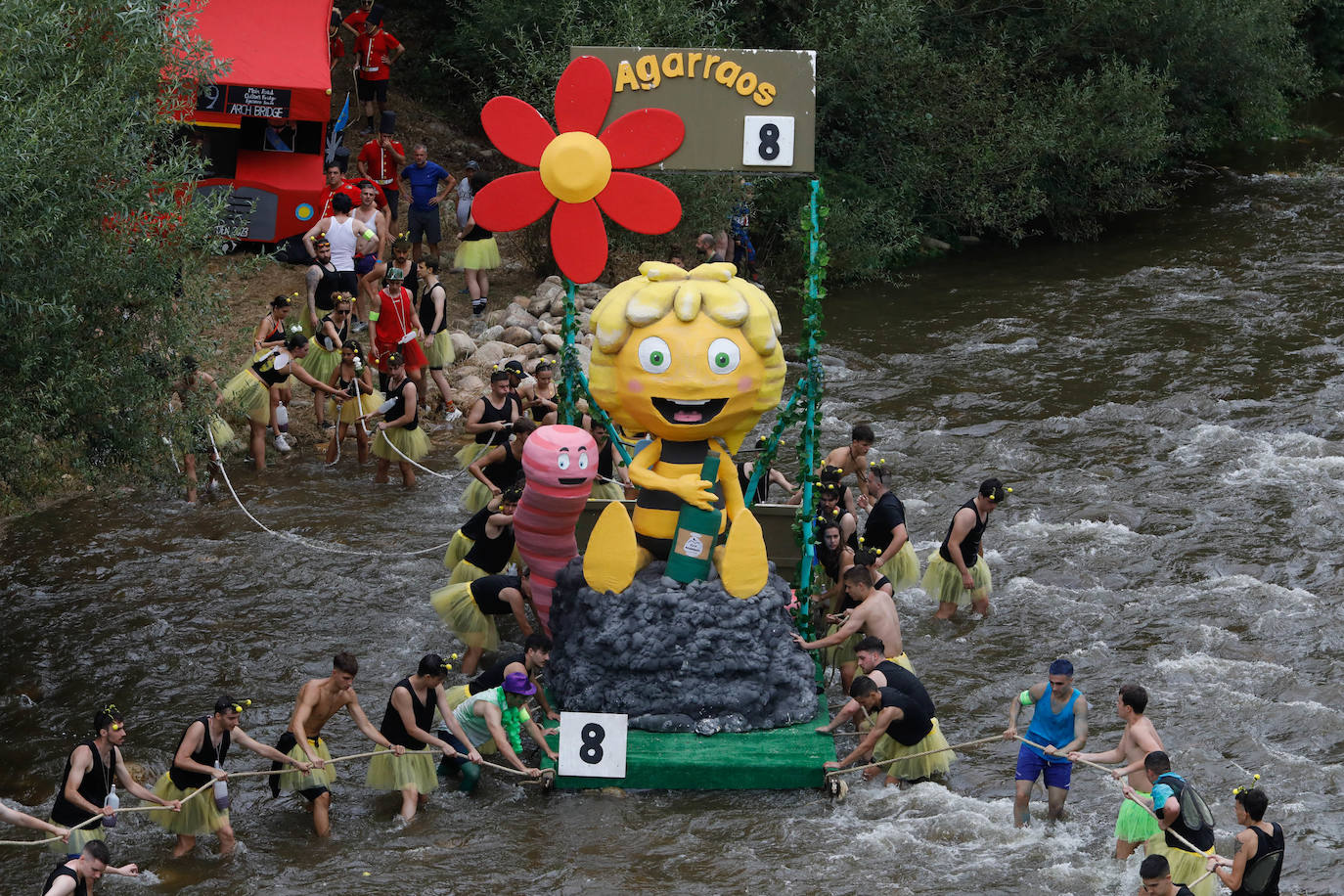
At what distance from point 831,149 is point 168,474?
15.4 m

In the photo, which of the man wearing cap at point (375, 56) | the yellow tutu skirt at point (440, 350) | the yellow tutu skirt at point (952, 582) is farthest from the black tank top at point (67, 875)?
the man wearing cap at point (375, 56)

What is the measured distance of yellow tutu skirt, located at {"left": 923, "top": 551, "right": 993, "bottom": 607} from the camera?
1317cm

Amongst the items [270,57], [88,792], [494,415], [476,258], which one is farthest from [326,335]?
[88,792]

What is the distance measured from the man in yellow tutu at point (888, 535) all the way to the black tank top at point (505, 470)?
308cm

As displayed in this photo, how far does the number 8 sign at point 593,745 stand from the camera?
10.4 meters

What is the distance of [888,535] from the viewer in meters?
13.1

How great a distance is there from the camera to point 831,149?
24984mm

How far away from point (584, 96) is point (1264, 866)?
673 cm

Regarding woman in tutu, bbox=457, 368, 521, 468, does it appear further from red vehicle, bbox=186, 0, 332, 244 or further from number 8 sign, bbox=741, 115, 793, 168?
red vehicle, bbox=186, 0, 332, 244

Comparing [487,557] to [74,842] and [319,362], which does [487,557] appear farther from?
[319,362]

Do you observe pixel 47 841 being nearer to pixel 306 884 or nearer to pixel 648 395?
pixel 306 884

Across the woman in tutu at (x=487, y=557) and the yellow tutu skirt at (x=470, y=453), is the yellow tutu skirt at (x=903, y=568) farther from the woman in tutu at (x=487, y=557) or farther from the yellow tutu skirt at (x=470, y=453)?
the yellow tutu skirt at (x=470, y=453)

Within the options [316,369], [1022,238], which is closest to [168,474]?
[316,369]

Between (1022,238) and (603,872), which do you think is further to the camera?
(1022,238)
